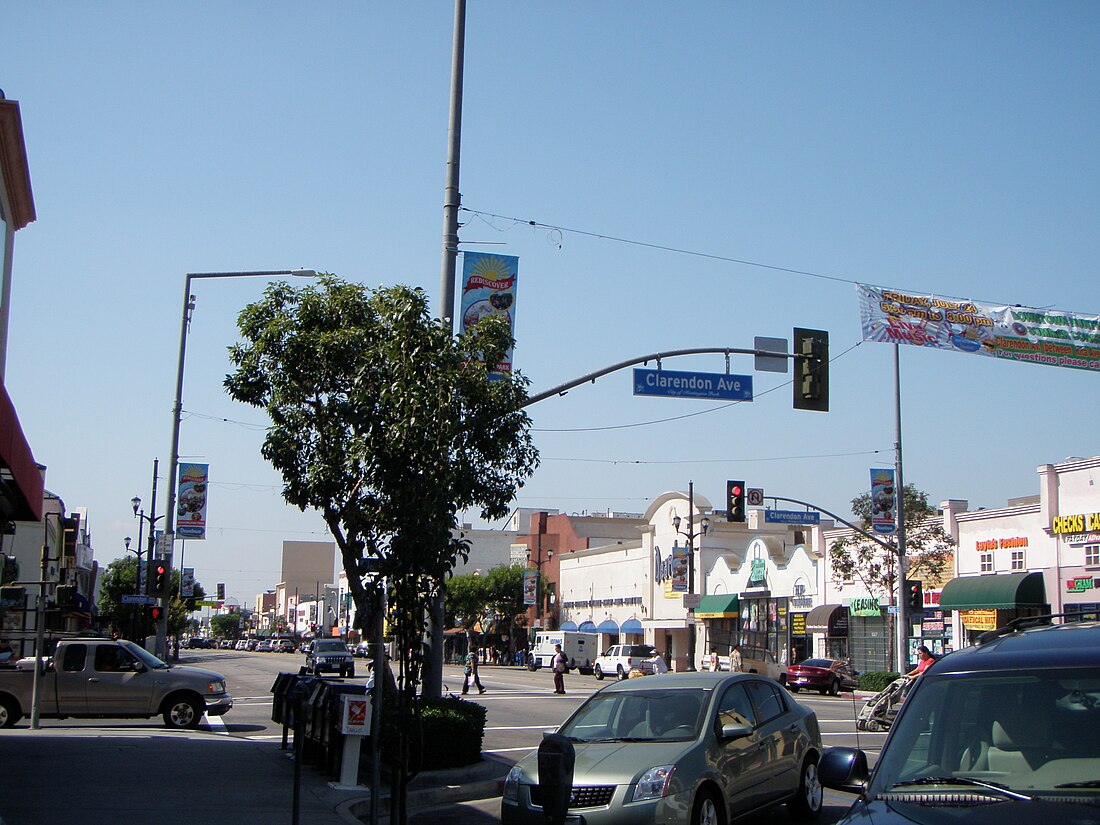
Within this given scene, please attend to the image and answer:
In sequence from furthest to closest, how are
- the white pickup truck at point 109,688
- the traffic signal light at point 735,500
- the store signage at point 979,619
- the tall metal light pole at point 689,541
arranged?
the tall metal light pole at point 689,541 < the store signage at point 979,619 < the traffic signal light at point 735,500 < the white pickup truck at point 109,688

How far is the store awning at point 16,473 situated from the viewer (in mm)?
12922

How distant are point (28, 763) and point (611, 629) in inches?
2324

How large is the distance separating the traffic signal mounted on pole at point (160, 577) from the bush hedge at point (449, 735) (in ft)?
62.1

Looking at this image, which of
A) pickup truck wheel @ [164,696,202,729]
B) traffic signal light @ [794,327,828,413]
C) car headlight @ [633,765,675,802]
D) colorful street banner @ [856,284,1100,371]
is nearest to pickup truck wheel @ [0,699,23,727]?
pickup truck wheel @ [164,696,202,729]

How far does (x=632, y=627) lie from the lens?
6969 centimetres

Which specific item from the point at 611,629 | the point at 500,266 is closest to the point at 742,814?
the point at 500,266

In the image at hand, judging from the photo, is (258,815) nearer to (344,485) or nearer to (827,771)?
(344,485)

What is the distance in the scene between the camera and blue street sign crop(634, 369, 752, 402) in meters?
20.5

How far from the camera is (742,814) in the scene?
10594mm

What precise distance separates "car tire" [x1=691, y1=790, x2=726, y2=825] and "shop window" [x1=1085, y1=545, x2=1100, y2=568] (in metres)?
31.4

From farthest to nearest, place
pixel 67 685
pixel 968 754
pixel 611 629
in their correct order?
pixel 611 629, pixel 67 685, pixel 968 754

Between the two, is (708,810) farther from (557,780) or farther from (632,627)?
(632,627)

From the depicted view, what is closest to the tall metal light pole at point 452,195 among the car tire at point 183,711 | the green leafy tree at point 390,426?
the green leafy tree at point 390,426

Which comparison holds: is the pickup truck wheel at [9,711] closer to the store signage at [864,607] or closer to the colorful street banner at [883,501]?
the colorful street banner at [883,501]
